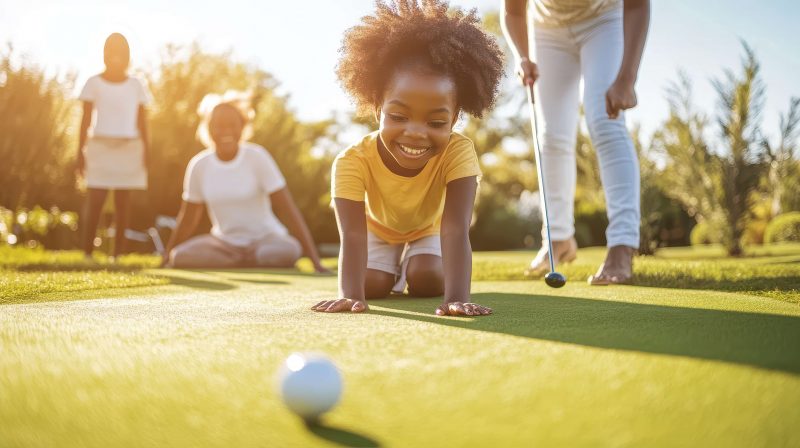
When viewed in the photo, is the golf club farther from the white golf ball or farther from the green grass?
the white golf ball

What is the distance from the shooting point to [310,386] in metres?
1.27

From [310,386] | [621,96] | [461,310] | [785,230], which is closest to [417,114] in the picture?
[461,310]

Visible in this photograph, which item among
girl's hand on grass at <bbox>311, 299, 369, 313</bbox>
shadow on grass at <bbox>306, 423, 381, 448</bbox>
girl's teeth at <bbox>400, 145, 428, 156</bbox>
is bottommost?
girl's hand on grass at <bbox>311, 299, 369, 313</bbox>

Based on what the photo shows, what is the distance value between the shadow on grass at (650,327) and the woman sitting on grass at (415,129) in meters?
0.24

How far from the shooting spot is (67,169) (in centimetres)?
1395

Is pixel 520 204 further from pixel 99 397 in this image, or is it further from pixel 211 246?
pixel 99 397

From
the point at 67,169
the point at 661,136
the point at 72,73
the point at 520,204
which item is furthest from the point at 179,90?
the point at 661,136

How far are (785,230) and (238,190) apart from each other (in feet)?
34.7

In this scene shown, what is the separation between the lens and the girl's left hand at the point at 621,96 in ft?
13.1

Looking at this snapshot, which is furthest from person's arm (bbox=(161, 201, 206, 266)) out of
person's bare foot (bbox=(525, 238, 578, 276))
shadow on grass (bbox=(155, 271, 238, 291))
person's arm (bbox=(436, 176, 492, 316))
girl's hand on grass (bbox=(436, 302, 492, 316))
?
girl's hand on grass (bbox=(436, 302, 492, 316))

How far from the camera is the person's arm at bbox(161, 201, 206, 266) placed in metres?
6.94

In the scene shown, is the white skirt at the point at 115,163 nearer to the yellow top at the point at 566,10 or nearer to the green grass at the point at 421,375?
the green grass at the point at 421,375

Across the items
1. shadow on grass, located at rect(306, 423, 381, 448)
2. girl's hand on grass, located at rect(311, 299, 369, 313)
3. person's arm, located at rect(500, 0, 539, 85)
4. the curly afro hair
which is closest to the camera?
shadow on grass, located at rect(306, 423, 381, 448)

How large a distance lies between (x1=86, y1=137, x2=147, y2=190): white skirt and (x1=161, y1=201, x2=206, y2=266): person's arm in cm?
53
